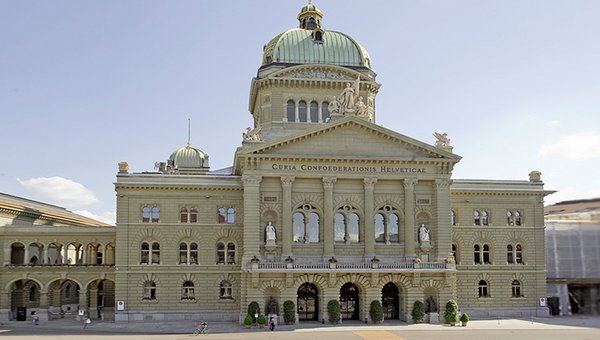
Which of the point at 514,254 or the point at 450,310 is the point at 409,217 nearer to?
the point at 450,310

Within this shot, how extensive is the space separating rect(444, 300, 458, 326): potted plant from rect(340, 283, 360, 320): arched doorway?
8356mm

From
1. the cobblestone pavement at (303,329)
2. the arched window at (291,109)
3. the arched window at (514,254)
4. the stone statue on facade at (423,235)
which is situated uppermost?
the arched window at (291,109)

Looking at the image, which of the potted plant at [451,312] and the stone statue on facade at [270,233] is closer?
the potted plant at [451,312]

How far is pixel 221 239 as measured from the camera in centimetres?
6844

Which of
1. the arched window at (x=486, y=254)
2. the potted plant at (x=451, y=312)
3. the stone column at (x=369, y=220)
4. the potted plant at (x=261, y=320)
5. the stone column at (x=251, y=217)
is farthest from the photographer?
the arched window at (x=486, y=254)

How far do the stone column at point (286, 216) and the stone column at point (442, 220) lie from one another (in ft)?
46.5

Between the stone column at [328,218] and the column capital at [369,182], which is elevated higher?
the column capital at [369,182]

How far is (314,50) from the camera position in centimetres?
7925

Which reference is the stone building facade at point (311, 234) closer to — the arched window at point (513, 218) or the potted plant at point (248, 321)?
the potted plant at point (248, 321)

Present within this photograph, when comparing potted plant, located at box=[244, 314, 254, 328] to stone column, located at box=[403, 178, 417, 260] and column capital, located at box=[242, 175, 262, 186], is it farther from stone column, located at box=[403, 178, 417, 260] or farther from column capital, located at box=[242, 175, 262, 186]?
stone column, located at box=[403, 178, 417, 260]

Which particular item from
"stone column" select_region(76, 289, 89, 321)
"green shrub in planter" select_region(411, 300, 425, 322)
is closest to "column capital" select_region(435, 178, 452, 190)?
"green shrub in planter" select_region(411, 300, 425, 322)

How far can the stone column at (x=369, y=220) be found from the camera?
65.0 m

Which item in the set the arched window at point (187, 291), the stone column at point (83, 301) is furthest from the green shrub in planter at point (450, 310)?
the stone column at point (83, 301)

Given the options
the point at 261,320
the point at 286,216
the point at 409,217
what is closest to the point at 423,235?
the point at 409,217
